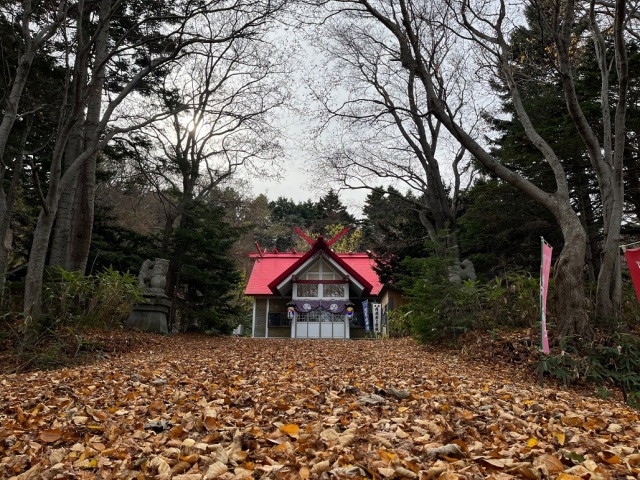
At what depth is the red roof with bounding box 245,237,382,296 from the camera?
20953 millimetres

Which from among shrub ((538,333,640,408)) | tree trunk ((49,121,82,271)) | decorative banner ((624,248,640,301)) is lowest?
shrub ((538,333,640,408))

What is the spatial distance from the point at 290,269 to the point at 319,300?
6.65ft

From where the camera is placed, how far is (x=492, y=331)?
713cm

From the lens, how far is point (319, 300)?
21.4 m

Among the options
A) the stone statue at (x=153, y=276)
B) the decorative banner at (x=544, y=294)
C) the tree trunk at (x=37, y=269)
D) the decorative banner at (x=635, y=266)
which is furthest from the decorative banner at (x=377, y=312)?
the decorative banner at (x=544, y=294)

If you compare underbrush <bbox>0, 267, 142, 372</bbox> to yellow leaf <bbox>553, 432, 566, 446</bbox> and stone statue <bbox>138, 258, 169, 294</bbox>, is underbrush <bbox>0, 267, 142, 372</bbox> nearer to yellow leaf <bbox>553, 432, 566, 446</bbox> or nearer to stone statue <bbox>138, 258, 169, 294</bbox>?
stone statue <bbox>138, 258, 169, 294</bbox>

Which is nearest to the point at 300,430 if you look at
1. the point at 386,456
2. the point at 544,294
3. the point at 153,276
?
the point at 386,456

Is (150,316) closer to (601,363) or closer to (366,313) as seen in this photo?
(601,363)

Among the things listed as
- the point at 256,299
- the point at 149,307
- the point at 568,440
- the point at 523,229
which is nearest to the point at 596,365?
the point at 568,440

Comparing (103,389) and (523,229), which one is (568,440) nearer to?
(103,389)

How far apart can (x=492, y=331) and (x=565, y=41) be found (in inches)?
172

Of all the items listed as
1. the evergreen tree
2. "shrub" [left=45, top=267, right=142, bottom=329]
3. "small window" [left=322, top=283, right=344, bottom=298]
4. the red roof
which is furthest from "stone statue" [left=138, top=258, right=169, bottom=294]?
"small window" [left=322, top=283, right=344, bottom=298]

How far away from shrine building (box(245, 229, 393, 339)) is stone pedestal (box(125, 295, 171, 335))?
10046mm

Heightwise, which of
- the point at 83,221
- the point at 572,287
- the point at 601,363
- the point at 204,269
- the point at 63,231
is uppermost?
the point at 83,221
